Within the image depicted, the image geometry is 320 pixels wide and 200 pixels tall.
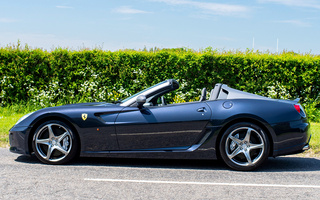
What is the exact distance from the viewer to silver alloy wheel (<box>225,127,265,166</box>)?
5715mm

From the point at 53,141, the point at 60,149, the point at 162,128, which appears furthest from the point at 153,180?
the point at 53,141

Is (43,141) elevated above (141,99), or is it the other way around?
(141,99)

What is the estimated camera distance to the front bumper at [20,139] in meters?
6.05

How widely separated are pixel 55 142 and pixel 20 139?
0.58 metres

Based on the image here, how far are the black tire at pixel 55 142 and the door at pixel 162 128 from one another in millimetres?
769

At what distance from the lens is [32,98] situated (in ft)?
43.1

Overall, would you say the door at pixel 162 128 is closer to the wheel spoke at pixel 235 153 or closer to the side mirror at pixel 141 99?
the side mirror at pixel 141 99

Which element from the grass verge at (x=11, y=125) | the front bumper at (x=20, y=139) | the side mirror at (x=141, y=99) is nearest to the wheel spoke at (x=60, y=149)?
the front bumper at (x=20, y=139)

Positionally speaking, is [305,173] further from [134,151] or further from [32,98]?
[32,98]

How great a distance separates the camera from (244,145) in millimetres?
5715

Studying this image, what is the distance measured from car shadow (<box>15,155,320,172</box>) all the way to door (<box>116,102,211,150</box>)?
0.46 metres

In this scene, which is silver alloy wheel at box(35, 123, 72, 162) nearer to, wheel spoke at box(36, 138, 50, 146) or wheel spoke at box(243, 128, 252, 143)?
wheel spoke at box(36, 138, 50, 146)

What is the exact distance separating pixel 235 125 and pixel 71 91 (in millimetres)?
8200

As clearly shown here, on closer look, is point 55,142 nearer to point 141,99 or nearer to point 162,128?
point 141,99
